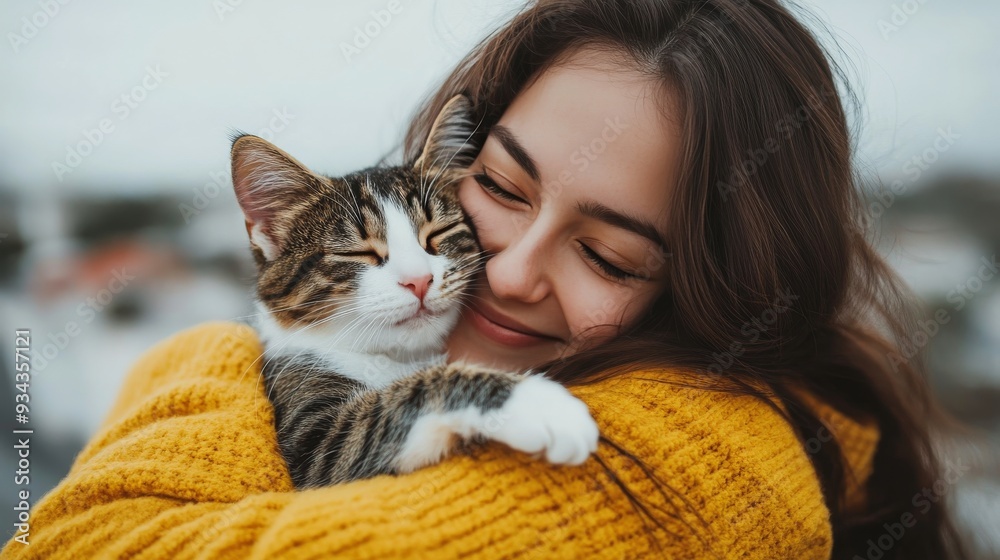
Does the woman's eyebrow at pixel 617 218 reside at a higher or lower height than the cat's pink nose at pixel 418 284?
higher

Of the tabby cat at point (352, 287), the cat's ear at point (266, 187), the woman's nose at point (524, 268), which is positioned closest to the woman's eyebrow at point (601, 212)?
the woman's nose at point (524, 268)

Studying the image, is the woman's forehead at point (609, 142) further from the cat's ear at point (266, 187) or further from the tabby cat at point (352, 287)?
the cat's ear at point (266, 187)

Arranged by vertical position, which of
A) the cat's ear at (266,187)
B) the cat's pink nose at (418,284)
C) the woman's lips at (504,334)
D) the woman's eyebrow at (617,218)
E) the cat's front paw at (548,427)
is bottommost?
the woman's lips at (504,334)

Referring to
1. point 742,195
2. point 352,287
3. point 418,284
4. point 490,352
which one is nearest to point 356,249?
point 352,287

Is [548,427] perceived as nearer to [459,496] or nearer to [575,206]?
[459,496]

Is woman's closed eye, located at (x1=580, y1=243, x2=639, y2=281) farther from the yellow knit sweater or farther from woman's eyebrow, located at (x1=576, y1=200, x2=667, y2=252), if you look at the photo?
the yellow knit sweater

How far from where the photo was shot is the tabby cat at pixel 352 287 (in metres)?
1.26

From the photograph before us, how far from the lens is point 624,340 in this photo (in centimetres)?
136

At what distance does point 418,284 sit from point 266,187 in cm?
49

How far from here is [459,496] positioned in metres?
0.94

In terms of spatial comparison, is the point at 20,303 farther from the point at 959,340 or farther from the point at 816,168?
the point at 959,340

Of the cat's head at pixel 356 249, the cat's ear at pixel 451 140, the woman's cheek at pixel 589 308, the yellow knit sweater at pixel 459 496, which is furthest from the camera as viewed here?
the cat's ear at pixel 451 140

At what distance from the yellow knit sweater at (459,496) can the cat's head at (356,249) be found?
0.33 metres

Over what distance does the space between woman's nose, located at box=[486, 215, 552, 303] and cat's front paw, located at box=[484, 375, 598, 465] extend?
38 cm
